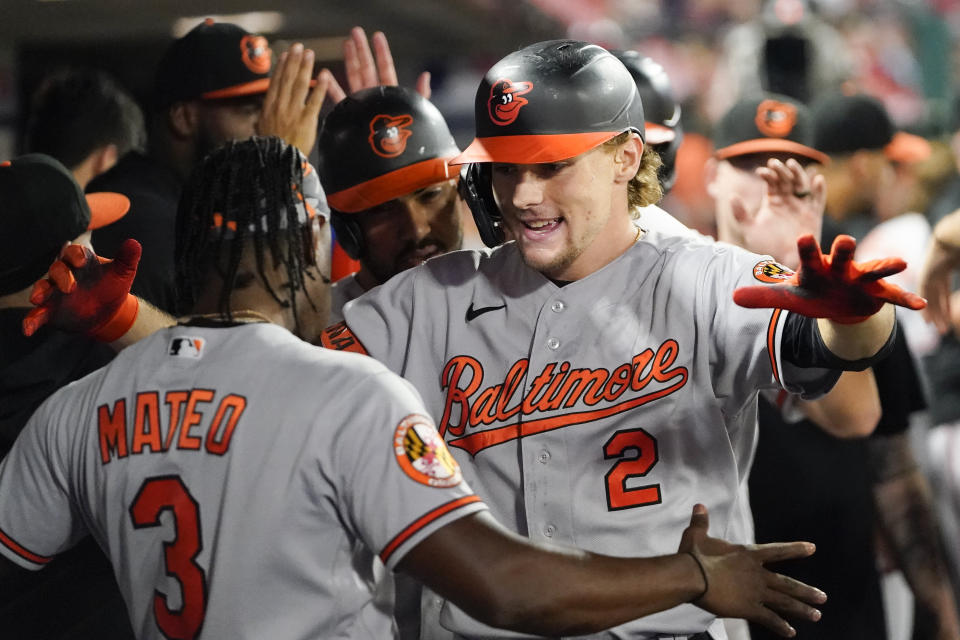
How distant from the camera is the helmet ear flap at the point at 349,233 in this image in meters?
3.43

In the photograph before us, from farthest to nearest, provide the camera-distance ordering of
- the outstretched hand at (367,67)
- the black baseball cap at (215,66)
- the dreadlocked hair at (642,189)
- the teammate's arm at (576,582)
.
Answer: the black baseball cap at (215,66) < the outstretched hand at (367,67) < the dreadlocked hair at (642,189) < the teammate's arm at (576,582)

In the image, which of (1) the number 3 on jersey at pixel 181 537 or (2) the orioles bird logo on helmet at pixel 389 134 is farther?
(2) the orioles bird logo on helmet at pixel 389 134

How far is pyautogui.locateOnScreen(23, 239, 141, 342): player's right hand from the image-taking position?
262cm

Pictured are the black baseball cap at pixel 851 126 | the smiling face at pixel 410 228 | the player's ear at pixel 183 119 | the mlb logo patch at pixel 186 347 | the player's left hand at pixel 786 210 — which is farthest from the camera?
the black baseball cap at pixel 851 126

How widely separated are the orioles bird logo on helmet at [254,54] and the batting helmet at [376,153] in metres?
0.78

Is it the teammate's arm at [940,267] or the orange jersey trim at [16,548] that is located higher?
the teammate's arm at [940,267]

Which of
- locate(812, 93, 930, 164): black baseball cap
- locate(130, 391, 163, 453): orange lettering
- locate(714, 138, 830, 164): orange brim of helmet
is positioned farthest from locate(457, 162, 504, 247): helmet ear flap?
locate(812, 93, 930, 164): black baseball cap

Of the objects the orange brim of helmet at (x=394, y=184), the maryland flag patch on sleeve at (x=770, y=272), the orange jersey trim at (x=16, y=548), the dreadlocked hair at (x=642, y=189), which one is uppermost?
the dreadlocked hair at (x=642, y=189)

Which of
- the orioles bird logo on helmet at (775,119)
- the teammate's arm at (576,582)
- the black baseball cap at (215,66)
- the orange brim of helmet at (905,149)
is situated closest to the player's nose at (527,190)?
the teammate's arm at (576,582)

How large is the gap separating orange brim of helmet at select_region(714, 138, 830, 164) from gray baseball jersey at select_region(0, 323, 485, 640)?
8.31ft

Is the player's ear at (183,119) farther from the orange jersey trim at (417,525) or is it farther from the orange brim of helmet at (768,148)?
the orange jersey trim at (417,525)

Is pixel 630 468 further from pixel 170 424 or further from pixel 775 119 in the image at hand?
pixel 775 119

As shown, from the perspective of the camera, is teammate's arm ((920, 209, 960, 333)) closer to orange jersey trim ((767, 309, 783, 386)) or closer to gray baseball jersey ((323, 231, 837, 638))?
gray baseball jersey ((323, 231, 837, 638))

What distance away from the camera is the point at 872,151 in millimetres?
6098
